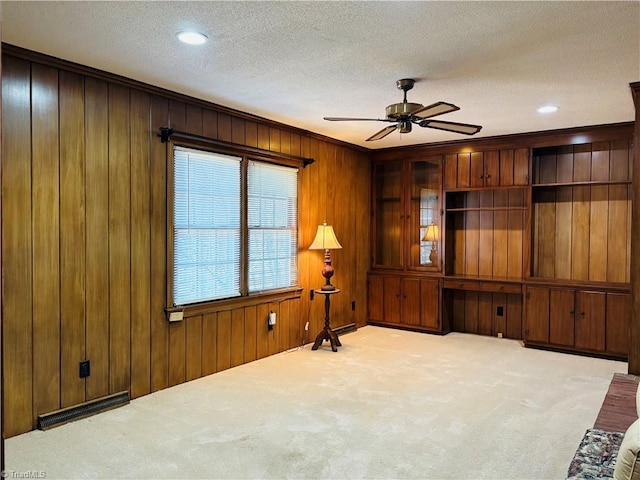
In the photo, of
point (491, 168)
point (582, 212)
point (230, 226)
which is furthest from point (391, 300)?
point (230, 226)

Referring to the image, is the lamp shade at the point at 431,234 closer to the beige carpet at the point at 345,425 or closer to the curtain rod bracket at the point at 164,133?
the beige carpet at the point at 345,425

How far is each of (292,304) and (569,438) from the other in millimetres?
3043

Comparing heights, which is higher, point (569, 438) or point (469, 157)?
point (469, 157)

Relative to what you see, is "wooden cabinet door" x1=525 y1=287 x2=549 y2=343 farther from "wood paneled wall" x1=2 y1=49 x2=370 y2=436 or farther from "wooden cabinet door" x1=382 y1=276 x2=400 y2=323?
"wood paneled wall" x1=2 y1=49 x2=370 y2=436

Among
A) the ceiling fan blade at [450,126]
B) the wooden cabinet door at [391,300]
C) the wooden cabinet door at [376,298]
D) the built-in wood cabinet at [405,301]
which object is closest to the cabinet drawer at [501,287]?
the built-in wood cabinet at [405,301]

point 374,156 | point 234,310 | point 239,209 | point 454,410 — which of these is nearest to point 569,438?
point 454,410

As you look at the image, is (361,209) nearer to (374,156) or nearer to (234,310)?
(374,156)

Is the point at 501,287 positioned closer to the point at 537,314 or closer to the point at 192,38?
the point at 537,314

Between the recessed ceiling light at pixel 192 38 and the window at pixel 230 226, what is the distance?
4.46 feet

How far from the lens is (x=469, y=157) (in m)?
6.12

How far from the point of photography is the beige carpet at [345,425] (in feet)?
9.07

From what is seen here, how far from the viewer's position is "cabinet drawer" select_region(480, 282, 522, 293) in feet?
18.8

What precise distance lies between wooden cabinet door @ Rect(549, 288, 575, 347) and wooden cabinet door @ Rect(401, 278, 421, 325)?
162cm

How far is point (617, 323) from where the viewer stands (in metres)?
5.06
